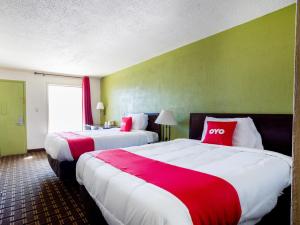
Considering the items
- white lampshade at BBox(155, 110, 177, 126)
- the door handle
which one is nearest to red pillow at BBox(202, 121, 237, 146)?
white lampshade at BBox(155, 110, 177, 126)

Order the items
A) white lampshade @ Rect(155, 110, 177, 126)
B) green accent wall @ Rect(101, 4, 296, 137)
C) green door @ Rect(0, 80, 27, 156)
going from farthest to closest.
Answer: green door @ Rect(0, 80, 27, 156), white lampshade @ Rect(155, 110, 177, 126), green accent wall @ Rect(101, 4, 296, 137)

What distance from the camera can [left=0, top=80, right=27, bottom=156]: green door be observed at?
188 inches

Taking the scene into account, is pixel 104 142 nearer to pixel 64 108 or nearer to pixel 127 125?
pixel 127 125

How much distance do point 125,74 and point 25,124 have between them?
10.3 ft

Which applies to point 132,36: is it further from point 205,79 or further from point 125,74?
point 125,74

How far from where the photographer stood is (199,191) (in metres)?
1.10

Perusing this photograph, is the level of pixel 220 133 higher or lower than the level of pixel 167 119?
lower

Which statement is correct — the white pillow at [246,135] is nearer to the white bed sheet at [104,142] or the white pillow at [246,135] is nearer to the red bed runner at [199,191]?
the red bed runner at [199,191]

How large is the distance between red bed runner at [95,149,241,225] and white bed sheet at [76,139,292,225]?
6 centimetres

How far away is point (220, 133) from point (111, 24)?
2068 mm

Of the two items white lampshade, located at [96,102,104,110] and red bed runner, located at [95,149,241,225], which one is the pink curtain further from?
red bed runner, located at [95,149,241,225]

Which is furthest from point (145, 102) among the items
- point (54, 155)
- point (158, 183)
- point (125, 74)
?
point (158, 183)

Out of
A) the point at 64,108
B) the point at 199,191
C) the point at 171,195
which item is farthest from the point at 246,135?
the point at 64,108

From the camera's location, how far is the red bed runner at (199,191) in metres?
1.00
